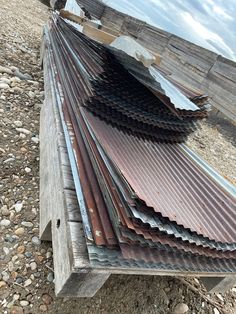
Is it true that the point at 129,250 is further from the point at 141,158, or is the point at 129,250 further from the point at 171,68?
the point at 171,68

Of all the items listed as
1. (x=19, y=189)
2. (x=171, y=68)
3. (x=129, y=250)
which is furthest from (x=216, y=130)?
(x=129, y=250)

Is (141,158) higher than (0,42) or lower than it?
higher

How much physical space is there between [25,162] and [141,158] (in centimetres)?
132

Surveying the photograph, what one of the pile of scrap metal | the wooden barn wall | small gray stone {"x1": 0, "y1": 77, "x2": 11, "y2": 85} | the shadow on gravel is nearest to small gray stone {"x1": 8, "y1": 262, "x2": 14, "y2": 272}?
the pile of scrap metal

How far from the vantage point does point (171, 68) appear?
9.63 meters

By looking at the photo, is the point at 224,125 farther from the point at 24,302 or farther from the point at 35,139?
the point at 24,302

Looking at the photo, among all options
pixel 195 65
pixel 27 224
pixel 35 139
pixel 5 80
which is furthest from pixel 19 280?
pixel 195 65

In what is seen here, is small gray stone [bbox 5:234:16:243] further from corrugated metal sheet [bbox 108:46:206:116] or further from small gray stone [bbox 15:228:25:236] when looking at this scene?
corrugated metal sheet [bbox 108:46:206:116]

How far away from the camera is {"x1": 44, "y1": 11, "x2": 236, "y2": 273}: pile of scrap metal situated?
196cm

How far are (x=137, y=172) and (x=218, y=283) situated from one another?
1.13 meters

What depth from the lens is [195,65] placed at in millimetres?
8602

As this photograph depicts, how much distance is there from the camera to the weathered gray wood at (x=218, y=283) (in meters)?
2.62

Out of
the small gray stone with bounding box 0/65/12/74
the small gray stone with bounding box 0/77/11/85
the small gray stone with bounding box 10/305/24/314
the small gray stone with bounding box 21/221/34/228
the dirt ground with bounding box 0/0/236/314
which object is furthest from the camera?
the small gray stone with bounding box 0/65/12/74

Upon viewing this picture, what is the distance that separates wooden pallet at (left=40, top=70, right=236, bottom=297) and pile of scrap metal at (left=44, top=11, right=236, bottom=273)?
0.19 ft
